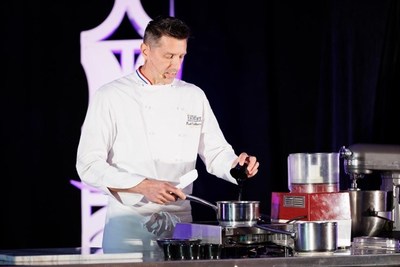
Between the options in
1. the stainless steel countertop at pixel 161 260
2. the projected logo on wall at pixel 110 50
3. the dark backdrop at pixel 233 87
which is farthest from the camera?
the projected logo on wall at pixel 110 50

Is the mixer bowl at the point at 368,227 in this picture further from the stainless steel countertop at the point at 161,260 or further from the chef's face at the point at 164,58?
the chef's face at the point at 164,58

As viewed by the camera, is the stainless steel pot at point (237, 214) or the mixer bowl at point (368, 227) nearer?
→ the stainless steel pot at point (237, 214)

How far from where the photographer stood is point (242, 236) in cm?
330

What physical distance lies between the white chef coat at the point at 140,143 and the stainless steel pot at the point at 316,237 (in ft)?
2.64

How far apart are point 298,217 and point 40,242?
80.4 inches

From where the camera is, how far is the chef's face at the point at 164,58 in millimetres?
3979

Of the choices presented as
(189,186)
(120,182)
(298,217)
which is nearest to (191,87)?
(189,186)

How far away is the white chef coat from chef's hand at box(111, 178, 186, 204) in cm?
21

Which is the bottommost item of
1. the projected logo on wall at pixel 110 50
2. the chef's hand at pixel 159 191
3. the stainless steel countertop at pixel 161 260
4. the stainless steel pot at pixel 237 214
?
the stainless steel countertop at pixel 161 260

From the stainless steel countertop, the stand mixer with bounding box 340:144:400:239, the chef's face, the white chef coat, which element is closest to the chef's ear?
the chef's face

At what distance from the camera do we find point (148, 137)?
→ 405cm

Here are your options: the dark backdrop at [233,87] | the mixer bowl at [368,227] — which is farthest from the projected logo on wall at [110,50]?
the mixer bowl at [368,227]

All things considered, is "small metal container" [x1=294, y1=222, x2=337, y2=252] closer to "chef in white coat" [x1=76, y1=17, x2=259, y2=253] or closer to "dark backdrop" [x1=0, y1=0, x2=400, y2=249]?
"chef in white coat" [x1=76, y1=17, x2=259, y2=253]

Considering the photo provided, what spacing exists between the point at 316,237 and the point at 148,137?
3.73 feet
